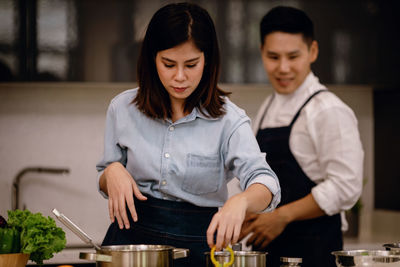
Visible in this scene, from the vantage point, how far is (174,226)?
64.7 inches

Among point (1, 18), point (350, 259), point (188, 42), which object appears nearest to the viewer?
point (350, 259)

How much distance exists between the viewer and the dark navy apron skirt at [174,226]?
5.36 feet

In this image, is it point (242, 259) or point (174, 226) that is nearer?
point (242, 259)

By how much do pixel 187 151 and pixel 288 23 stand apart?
87 cm

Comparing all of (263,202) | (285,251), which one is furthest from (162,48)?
(285,251)

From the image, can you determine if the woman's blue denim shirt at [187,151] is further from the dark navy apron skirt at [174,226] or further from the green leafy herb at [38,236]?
the green leafy herb at [38,236]

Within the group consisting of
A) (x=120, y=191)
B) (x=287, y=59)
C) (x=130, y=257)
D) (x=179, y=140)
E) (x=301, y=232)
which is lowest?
(x=301, y=232)

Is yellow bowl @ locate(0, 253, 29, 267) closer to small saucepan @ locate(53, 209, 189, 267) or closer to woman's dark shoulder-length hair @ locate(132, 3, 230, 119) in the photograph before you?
small saucepan @ locate(53, 209, 189, 267)

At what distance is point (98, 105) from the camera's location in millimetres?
3328

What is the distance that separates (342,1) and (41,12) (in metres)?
1.50

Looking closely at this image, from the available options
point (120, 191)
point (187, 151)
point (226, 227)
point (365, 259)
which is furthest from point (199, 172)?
point (365, 259)

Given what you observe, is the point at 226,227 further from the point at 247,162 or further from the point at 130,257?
the point at 247,162

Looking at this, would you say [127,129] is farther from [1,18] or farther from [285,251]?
[1,18]

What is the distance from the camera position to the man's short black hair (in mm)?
2303
